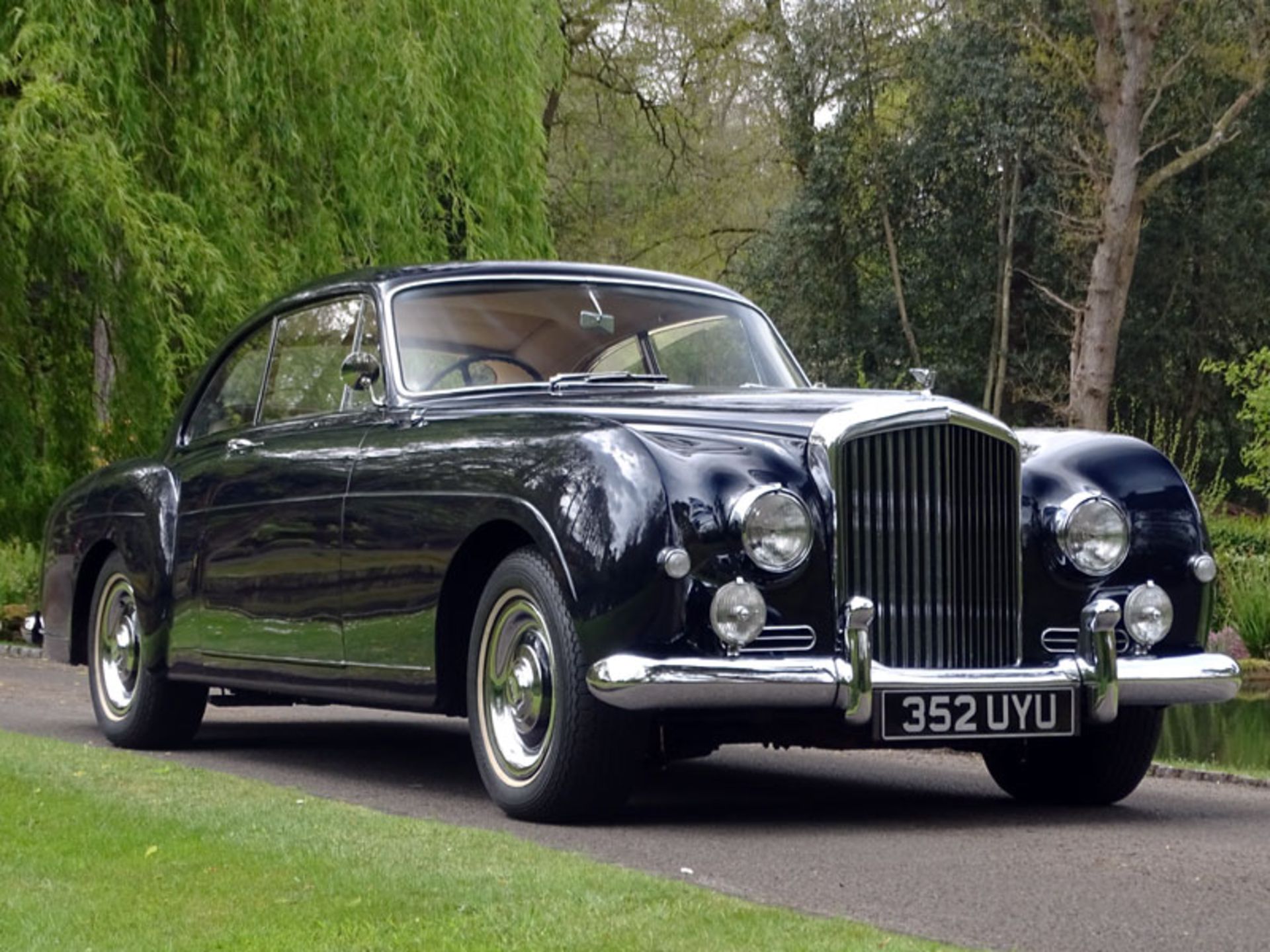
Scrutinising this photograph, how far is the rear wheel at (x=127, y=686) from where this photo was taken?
9641mm

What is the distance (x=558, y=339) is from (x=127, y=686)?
9.34ft

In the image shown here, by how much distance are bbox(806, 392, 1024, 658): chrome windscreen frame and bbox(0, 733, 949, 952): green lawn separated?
4.56 ft

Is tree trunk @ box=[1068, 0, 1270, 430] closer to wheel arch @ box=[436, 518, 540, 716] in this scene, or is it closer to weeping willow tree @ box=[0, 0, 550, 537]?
weeping willow tree @ box=[0, 0, 550, 537]

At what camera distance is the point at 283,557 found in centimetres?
855

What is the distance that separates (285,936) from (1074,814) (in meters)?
3.62

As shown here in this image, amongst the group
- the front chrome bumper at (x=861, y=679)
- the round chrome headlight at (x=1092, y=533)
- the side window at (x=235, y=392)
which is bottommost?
the front chrome bumper at (x=861, y=679)

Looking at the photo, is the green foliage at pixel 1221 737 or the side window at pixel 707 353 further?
the green foliage at pixel 1221 737

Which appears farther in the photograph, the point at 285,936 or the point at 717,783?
the point at 717,783

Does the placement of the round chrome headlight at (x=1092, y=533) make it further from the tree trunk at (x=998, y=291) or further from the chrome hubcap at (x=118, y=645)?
the tree trunk at (x=998, y=291)

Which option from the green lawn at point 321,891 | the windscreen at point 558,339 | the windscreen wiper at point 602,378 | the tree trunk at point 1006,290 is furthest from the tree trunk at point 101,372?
the tree trunk at point 1006,290

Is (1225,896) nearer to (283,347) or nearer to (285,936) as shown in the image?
(285,936)

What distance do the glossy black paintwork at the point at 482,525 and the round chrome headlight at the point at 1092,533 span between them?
0.17 feet

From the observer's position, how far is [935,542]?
707 centimetres

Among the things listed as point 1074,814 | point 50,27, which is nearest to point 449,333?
point 1074,814
